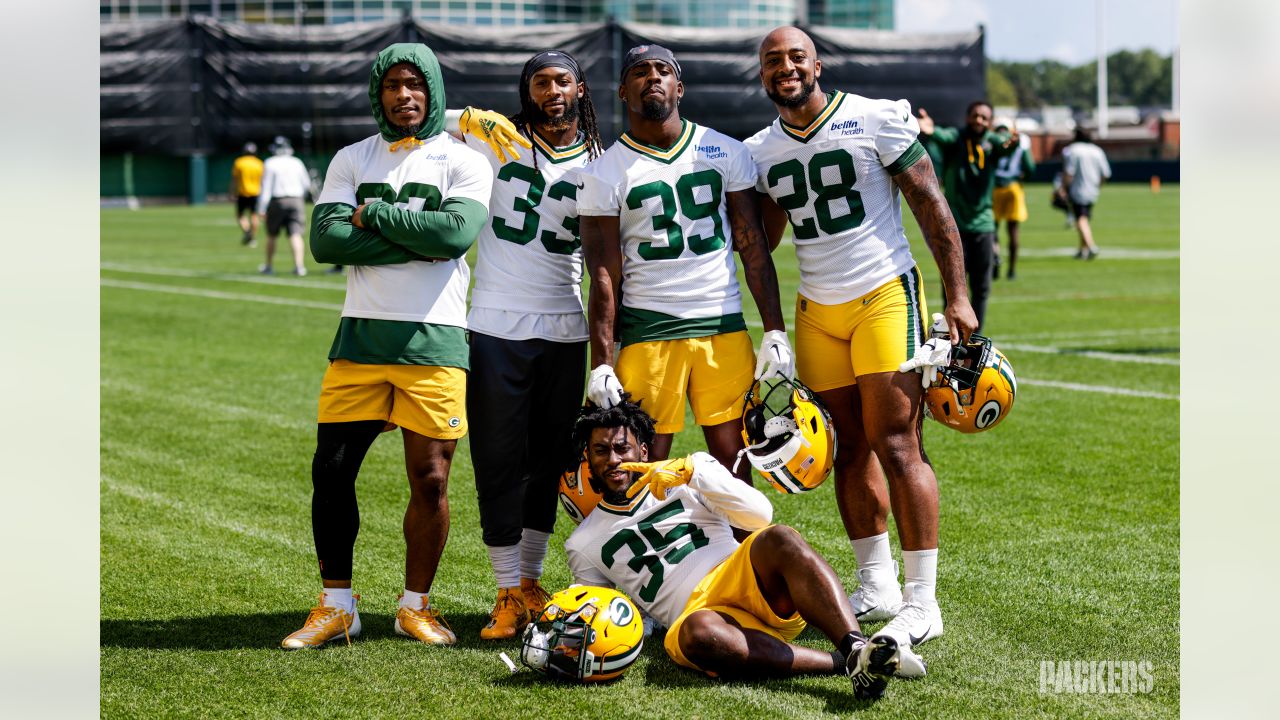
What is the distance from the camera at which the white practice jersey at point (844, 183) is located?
4.99m

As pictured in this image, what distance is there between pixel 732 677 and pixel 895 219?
1787mm

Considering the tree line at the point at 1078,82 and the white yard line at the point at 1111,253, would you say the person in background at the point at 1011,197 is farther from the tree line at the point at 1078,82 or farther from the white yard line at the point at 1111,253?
the tree line at the point at 1078,82

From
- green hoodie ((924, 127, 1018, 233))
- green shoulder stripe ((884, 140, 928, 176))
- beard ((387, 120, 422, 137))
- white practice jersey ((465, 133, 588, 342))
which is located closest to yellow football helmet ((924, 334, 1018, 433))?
green shoulder stripe ((884, 140, 928, 176))

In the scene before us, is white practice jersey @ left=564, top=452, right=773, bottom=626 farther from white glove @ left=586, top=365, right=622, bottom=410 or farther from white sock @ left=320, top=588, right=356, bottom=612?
white sock @ left=320, top=588, right=356, bottom=612

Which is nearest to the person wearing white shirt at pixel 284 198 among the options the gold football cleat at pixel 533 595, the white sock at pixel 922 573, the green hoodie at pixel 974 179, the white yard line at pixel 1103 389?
the green hoodie at pixel 974 179

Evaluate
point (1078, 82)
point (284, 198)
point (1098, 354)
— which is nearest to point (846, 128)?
point (1098, 354)

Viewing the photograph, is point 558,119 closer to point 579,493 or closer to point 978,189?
point 579,493

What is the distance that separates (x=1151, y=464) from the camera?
8.00 meters

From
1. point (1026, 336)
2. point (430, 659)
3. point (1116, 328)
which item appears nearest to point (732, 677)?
point (430, 659)

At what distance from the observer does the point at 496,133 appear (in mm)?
5156

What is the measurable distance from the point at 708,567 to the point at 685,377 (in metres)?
0.67

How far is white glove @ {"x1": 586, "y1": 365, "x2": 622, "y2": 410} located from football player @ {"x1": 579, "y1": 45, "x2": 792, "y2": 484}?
11 millimetres

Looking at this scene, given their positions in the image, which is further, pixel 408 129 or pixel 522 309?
pixel 522 309

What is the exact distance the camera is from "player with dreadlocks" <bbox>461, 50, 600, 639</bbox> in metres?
5.17
